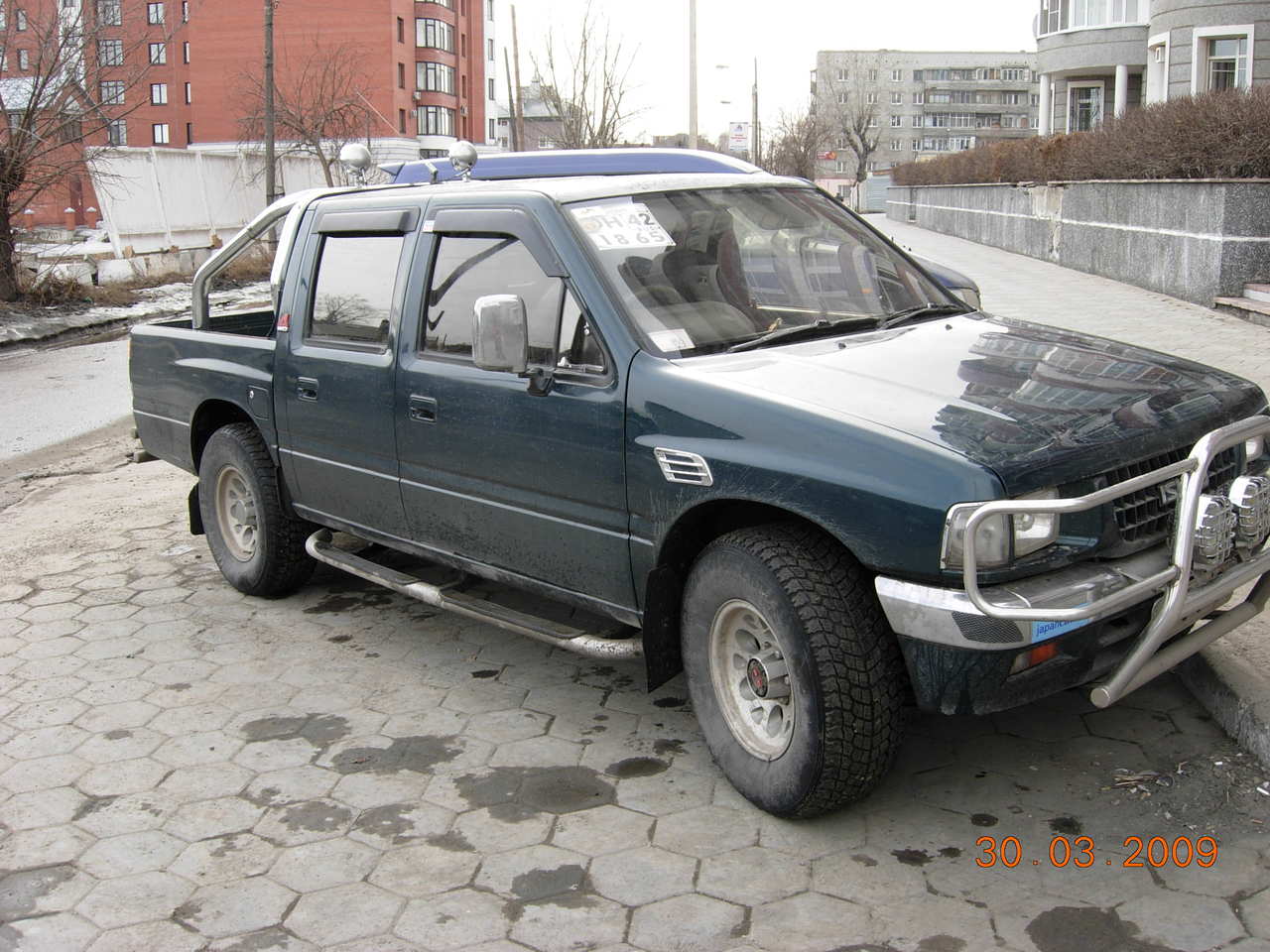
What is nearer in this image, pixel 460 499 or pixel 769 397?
pixel 769 397

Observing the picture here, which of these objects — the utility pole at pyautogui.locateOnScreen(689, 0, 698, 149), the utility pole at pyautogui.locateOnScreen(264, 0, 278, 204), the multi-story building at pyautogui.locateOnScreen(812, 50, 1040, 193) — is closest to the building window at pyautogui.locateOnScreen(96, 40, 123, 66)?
the utility pole at pyautogui.locateOnScreen(264, 0, 278, 204)

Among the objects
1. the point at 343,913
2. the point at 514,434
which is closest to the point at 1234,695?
the point at 514,434

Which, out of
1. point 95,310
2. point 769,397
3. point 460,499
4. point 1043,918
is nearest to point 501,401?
point 460,499

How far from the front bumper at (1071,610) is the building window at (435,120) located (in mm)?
83130

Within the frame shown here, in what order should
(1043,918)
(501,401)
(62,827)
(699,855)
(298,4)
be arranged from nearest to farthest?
(1043,918) < (699,855) < (62,827) < (501,401) < (298,4)

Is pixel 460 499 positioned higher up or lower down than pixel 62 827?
higher up

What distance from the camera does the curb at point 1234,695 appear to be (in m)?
4.00

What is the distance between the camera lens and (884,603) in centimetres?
342

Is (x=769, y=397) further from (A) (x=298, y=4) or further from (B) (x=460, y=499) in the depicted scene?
(A) (x=298, y=4)

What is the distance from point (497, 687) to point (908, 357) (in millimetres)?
2054

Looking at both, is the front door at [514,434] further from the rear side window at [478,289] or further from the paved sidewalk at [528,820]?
the paved sidewalk at [528,820]

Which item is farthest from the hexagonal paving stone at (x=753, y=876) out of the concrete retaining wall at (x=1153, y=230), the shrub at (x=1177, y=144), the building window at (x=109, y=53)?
the building window at (x=109, y=53)

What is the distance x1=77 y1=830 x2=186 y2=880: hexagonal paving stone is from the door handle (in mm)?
1688

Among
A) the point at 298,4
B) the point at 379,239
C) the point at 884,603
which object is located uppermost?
the point at 298,4
